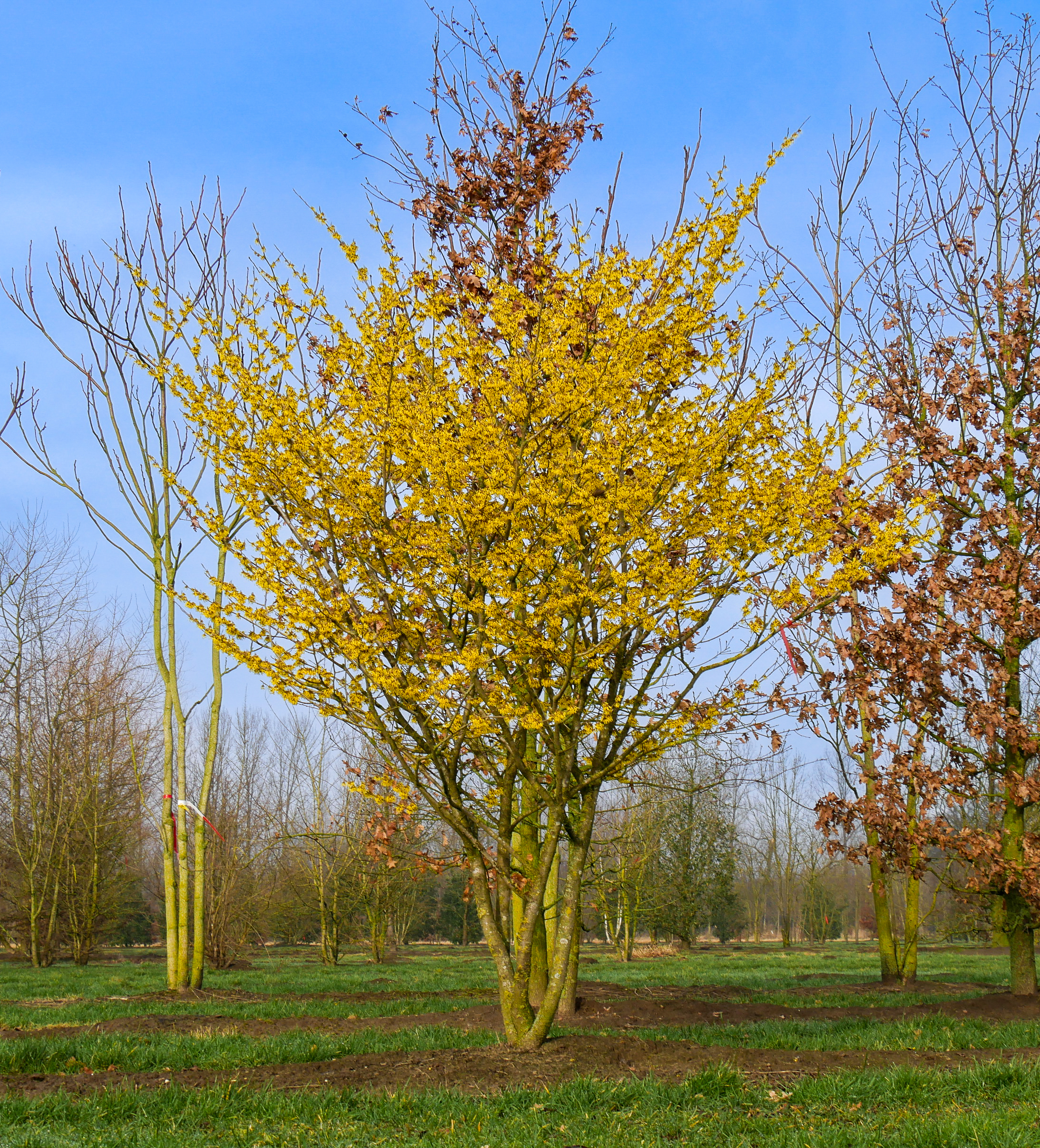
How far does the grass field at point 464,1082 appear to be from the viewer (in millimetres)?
3752

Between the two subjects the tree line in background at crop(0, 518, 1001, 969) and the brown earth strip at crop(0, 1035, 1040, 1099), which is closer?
the brown earth strip at crop(0, 1035, 1040, 1099)

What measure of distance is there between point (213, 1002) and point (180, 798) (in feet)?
7.00

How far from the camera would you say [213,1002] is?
8.64 metres

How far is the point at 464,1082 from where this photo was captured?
15.2ft

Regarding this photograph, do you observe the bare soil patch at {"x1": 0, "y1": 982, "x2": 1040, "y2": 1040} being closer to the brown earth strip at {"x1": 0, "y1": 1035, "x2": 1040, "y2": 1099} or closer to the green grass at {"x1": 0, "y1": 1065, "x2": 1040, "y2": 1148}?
the brown earth strip at {"x1": 0, "y1": 1035, "x2": 1040, "y2": 1099}

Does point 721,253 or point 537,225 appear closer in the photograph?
point 721,253

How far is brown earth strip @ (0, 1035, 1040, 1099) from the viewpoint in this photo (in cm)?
459

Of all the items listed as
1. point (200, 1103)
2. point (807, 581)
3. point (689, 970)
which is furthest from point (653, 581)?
point (689, 970)

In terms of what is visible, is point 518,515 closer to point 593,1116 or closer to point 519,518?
point 519,518

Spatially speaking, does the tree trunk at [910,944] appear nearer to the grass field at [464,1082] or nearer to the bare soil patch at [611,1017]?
the grass field at [464,1082]

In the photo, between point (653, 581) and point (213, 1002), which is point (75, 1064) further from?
point (653, 581)

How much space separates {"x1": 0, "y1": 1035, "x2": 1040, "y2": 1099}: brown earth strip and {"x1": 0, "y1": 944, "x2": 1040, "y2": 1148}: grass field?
26 millimetres

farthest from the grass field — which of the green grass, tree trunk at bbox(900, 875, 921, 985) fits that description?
tree trunk at bbox(900, 875, 921, 985)

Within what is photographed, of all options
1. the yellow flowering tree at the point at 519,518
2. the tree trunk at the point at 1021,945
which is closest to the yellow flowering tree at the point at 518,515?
the yellow flowering tree at the point at 519,518
